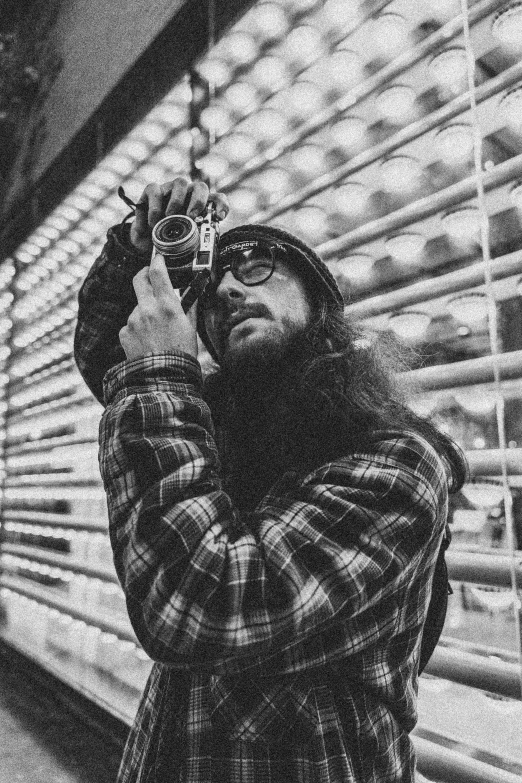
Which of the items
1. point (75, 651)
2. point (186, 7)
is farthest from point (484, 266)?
point (75, 651)

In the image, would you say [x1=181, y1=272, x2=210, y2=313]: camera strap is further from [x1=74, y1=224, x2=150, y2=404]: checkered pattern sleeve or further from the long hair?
[x1=74, y1=224, x2=150, y2=404]: checkered pattern sleeve

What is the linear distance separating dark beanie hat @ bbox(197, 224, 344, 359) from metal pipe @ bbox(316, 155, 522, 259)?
0.62 m

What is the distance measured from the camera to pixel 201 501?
2.67 ft

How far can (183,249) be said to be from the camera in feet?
3.77

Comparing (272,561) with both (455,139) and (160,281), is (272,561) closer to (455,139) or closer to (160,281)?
(160,281)

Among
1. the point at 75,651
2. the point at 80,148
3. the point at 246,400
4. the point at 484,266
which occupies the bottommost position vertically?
the point at 75,651

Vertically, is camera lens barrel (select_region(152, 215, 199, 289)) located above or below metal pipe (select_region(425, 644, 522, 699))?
above

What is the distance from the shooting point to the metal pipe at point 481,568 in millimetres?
1466

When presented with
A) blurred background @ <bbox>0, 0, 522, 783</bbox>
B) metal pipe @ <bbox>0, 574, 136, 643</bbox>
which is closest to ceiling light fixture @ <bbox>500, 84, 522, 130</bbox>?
blurred background @ <bbox>0, 0, 522, 783</bbox>

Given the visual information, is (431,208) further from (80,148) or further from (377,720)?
(80,148)

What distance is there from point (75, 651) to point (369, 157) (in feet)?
11.4

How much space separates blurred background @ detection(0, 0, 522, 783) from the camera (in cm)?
161

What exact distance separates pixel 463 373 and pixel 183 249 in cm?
101

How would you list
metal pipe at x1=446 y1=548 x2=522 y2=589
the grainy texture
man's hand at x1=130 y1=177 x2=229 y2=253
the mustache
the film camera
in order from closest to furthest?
the film camera → the mustache → man's hand at x1=130 y1=177 x2=229 y2=253 → metal pipe at x1=446 y1=548 x2=522 y2=589 → the grainy texture
